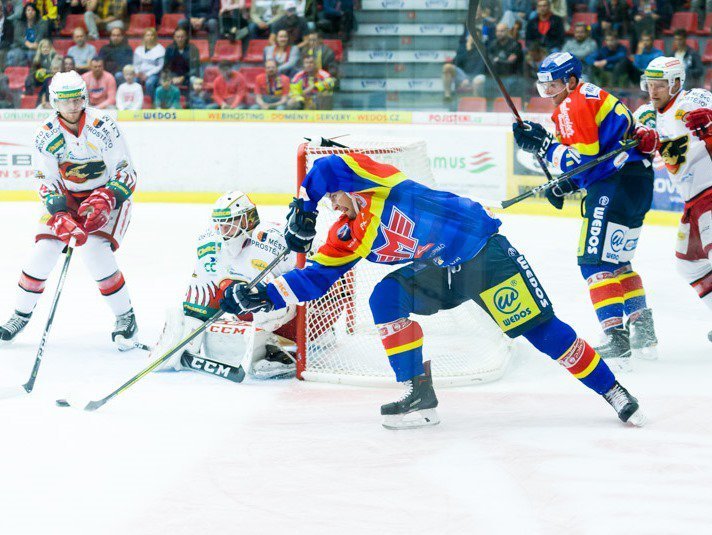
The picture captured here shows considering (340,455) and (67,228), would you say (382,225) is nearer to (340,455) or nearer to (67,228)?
(340,455)

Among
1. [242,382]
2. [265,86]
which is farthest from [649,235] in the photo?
[242,382]

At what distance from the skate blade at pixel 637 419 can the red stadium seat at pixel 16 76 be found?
6819mm

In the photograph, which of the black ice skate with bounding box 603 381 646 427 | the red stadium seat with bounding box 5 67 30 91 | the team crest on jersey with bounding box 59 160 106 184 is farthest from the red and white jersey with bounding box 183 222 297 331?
the red stadium seat with bounding box 5 67 30 91

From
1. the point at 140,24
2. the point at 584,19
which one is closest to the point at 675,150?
the point at 584,19

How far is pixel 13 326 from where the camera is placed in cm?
459

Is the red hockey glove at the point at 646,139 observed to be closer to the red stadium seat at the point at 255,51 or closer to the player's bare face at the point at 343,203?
the player's bare face at the point at 343,203

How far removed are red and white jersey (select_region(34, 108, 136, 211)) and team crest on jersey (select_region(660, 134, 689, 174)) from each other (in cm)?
223

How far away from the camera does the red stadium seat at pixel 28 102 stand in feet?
28.8

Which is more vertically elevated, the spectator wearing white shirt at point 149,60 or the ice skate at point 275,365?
the spectator wearing white shirt at point 149,60

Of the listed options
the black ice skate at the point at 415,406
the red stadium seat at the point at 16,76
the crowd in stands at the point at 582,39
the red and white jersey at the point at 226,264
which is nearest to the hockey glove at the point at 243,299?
the black ice skate at the point at 415,406

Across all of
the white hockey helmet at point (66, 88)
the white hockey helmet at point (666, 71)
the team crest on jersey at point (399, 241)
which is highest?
the white hockey helmet at point (666, 71)

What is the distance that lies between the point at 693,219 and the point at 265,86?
4.89m

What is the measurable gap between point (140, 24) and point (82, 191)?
4874 millimetres

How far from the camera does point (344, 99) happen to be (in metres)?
8.64
